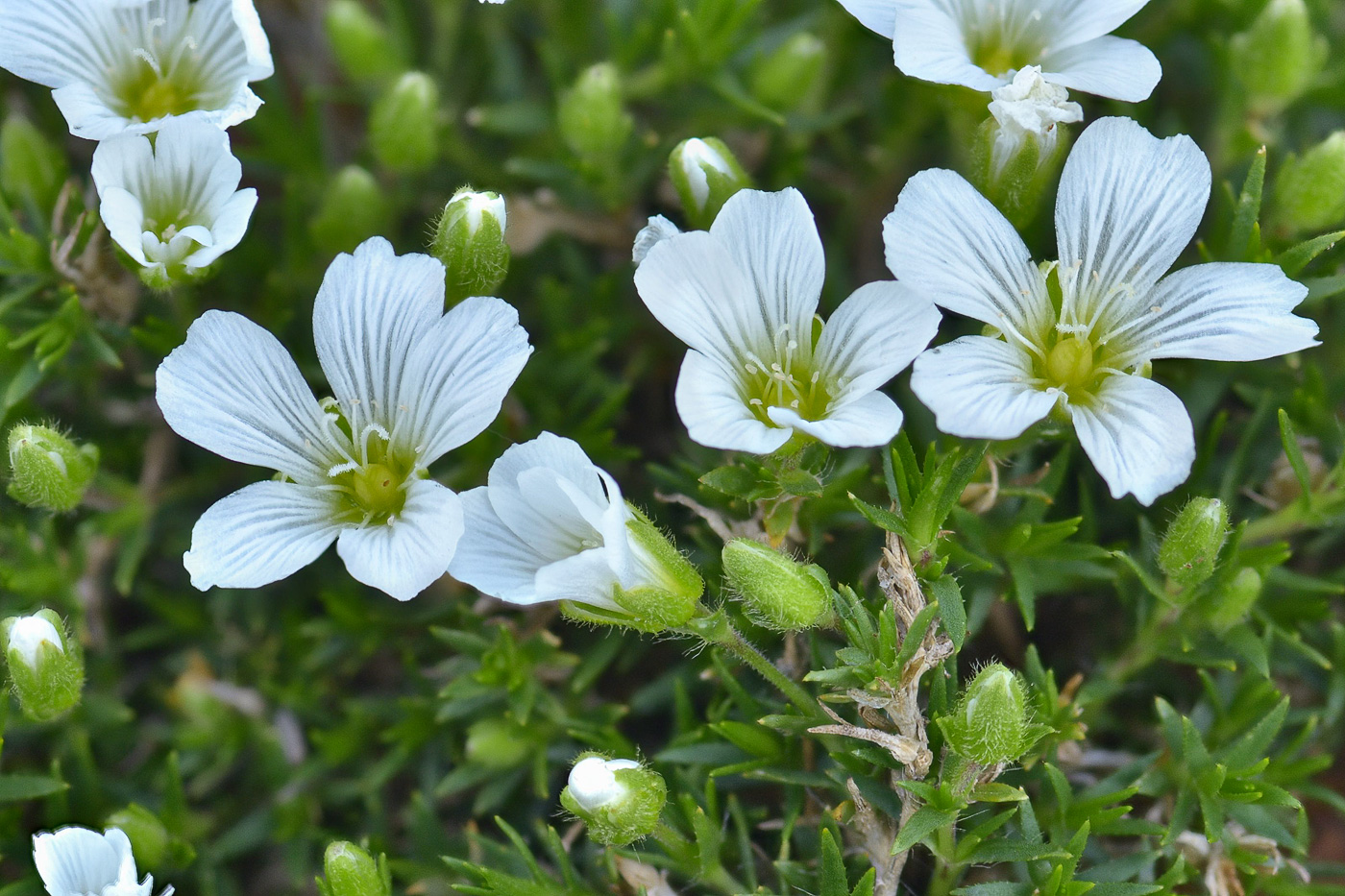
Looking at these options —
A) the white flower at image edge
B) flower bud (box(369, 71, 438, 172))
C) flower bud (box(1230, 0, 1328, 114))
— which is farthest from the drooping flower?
flower bud (box(1230, 0, 1328, 114))

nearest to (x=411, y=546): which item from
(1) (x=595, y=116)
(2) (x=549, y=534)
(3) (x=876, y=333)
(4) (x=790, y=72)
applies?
(2) (x=549, y=534)

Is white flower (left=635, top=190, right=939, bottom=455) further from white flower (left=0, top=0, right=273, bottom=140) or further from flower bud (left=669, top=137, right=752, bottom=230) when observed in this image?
white flower (left=0, top=0, right=273, bottom=140)

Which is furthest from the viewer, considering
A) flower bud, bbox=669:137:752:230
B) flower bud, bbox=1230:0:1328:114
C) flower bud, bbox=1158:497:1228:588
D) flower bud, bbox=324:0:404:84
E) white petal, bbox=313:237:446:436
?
flower bud, bbox=324:0:404:84

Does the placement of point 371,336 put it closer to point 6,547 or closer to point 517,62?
point 6,547

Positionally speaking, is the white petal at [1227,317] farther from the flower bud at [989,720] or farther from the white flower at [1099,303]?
the flower bud at [989,720]

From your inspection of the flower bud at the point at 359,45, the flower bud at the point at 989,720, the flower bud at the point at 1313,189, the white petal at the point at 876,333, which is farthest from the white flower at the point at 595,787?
the flower bud at the point at 359,45

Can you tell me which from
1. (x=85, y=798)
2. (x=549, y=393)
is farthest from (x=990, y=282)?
(x=85, y=798)
